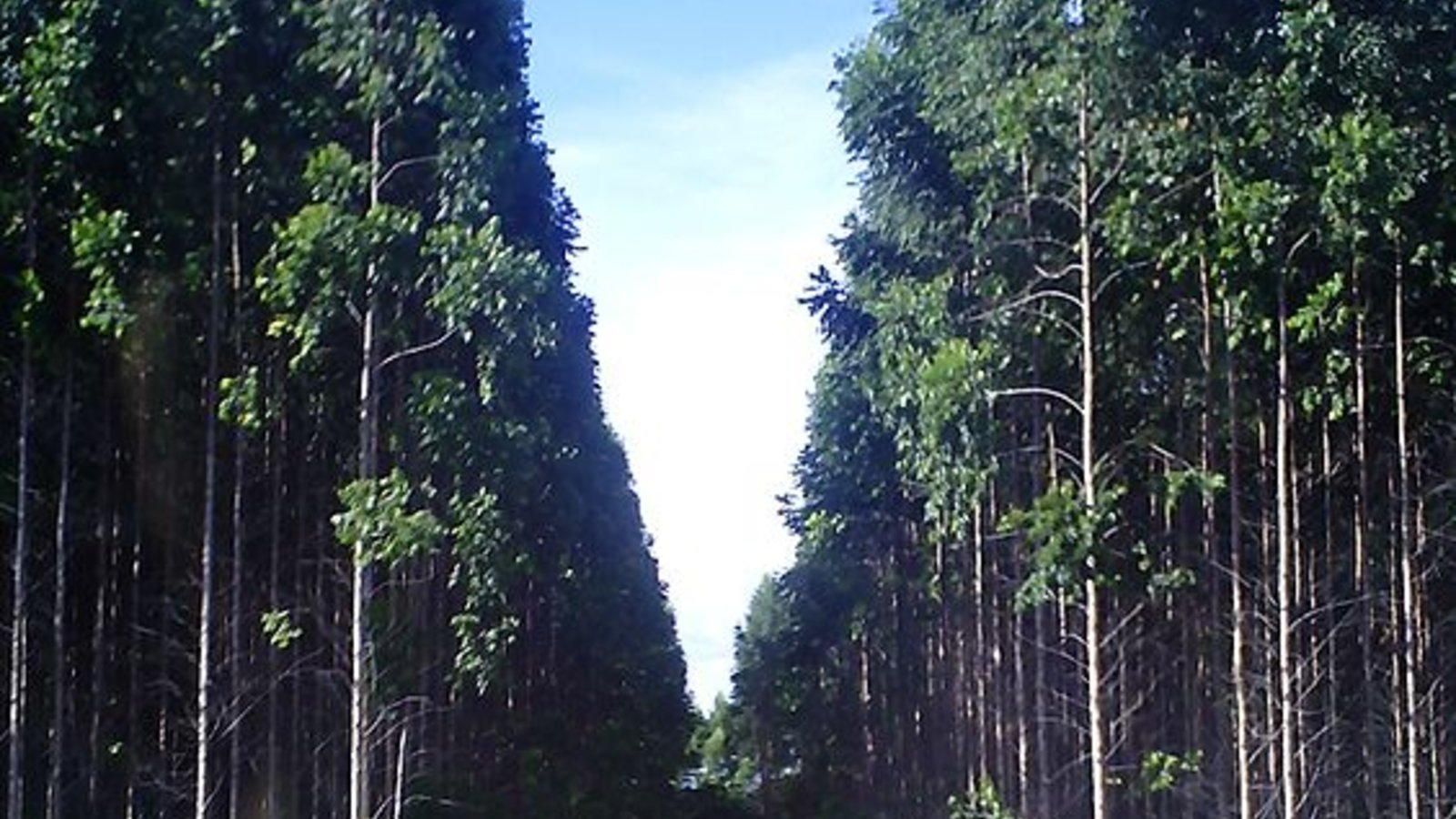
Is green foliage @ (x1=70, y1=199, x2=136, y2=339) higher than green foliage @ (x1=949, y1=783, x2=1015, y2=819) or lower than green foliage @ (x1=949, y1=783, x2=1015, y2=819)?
higher

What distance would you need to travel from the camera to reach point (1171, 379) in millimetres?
21766

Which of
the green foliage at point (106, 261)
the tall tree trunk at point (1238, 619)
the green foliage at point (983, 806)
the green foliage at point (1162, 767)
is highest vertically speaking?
the green foliage at point (106, 261)

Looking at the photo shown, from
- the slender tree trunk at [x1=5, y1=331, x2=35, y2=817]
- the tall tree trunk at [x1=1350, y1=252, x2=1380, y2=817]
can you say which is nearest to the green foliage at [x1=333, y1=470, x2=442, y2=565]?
the slender tree trunk at [x1=5, y1=331, x2=35, y2=817]

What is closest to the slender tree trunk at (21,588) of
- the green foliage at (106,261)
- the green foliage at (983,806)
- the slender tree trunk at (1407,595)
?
the green foliage at (106,261)

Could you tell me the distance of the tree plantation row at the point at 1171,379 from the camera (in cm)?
1809

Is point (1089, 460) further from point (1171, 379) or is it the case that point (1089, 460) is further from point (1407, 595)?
point (1171, 379)

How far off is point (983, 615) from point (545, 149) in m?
8.47

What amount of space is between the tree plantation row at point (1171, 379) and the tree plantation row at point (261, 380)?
14.3ft

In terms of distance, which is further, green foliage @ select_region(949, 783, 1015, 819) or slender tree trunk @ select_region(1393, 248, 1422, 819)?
green foliage @ select_region(949, 783, 1015, 819)

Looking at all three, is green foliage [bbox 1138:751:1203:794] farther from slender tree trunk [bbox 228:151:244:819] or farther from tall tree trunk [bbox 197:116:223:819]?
tall tree trunk [bbox 197:116:223:819]

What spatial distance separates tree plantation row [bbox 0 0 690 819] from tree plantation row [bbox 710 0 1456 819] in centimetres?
436

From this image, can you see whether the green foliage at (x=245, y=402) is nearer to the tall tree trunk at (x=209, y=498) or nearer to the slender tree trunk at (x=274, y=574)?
the tall tree trunk at (x=209, y=498)

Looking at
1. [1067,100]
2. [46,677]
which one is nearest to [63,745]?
[46,677]

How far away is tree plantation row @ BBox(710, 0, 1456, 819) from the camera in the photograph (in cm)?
1809
